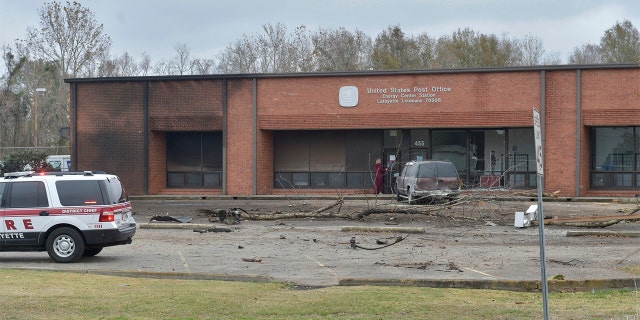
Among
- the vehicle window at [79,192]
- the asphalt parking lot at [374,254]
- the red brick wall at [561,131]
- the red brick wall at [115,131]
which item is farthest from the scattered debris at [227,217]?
the red brick wall at [561,131]

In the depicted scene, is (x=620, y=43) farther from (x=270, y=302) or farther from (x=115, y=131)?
(x=270, y=302)

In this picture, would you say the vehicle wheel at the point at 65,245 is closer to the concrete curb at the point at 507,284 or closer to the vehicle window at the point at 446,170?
the concrete curb at the point at 507,284

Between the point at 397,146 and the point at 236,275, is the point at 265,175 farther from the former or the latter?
the point at 236,275

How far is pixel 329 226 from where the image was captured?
25.6 metres

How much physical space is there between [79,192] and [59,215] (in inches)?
23.0

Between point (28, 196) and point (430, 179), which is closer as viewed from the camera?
point (28, 196)

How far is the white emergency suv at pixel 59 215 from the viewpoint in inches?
667

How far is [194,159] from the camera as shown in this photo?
44.1m

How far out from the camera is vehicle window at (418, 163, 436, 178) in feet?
105

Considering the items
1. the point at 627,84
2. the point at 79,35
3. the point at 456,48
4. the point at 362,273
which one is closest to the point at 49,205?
the point at 362,273

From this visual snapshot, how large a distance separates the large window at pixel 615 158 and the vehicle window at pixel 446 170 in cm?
1095

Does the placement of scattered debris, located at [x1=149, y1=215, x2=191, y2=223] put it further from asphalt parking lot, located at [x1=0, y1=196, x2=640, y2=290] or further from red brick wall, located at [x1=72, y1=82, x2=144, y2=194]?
red brick wall, located at [x1=72, y1=82, x2=144, y2=194]

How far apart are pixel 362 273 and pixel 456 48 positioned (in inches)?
2584

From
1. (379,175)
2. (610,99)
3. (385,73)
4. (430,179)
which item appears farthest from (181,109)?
(610,99)
